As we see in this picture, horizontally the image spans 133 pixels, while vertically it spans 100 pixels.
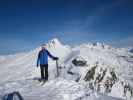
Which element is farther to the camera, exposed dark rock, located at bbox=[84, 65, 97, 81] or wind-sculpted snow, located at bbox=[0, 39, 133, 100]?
exposed dark rock, located at bbox=[84, 65, 97, 81]

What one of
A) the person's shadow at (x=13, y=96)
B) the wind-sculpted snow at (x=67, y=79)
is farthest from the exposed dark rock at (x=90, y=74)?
the person's shadow at (x=13, y=96)

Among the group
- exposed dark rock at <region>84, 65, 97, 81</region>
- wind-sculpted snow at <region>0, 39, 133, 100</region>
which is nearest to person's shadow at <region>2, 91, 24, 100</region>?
wind-sculpted snow at <region>0, 39, 133, 100</region>

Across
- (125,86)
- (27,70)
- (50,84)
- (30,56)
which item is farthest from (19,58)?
(50,84)

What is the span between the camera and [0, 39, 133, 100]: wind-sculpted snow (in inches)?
671

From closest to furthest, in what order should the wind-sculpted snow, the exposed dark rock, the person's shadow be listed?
the person's shadow < the wind-sculpted snow < the exposed dark rock

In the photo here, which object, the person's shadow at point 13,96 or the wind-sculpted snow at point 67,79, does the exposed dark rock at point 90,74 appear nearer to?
the wind-sculpted snow at point 67,79

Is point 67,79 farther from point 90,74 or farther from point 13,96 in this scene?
point 90,74

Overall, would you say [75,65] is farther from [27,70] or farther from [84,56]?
[27,70]

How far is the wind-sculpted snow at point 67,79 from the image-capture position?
17.0 m

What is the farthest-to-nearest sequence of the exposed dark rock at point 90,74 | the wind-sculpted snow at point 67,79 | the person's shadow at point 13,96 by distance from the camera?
1. the exposed dark rock at point 90,74
2. the wind-sculpted snow at point 67,79
3. the person's shadow at point 13,96

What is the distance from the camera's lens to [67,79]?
2206cm

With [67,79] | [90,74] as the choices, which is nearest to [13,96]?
[67,79]

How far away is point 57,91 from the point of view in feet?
58.4

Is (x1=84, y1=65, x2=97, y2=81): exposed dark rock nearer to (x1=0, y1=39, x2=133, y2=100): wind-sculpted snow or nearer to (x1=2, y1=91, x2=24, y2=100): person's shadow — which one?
(x1=0, y1=39, x2=133, y2=100): wind-sculpted snow
